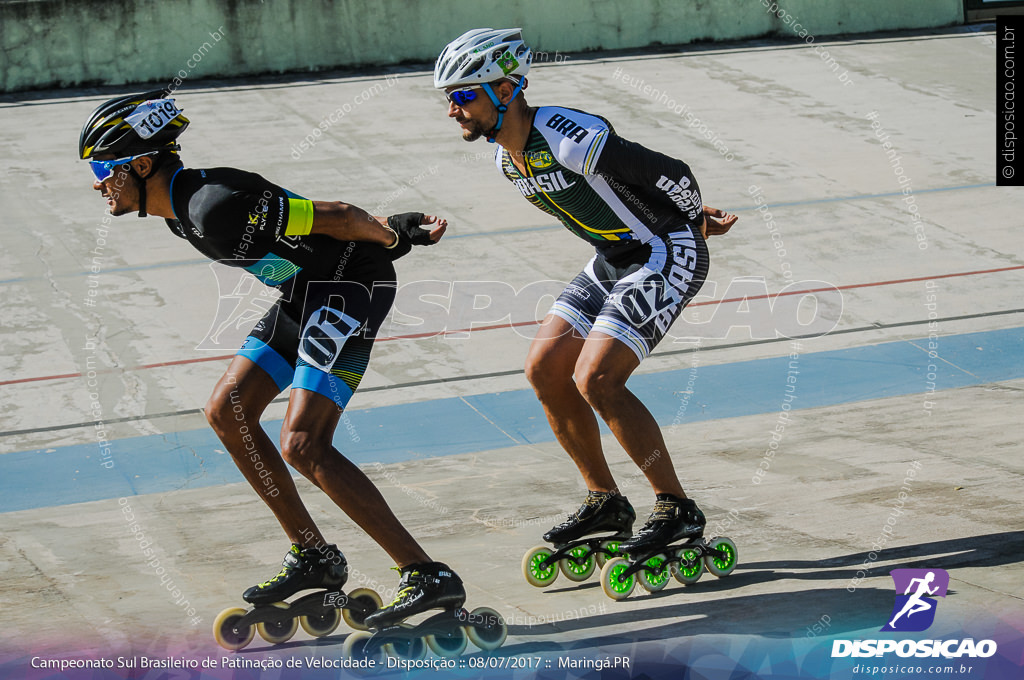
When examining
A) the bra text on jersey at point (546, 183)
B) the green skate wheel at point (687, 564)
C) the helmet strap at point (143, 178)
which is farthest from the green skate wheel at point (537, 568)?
the helmet strap at point (143, 178)

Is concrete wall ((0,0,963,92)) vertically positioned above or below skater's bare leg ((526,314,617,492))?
above

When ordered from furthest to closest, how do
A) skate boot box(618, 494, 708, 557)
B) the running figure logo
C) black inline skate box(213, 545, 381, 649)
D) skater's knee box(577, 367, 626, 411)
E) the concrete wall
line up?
the concrete wall
skate boot box(618, 494, 708, 557)
skater's knee box(577, 367, 626, 411)
black inline skate box(213, 545, 381, 649)
the running figure logo

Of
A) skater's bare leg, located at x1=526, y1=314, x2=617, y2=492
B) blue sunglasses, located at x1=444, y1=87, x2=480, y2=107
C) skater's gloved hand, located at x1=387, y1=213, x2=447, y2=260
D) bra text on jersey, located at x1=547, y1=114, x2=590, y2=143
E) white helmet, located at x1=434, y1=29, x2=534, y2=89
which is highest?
white helmet, located at x1=434, y1=29, x2=534, y2=89

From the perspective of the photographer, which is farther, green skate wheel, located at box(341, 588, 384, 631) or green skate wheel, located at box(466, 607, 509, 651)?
green skate wheel, located at box(341, 588, 384, 631)

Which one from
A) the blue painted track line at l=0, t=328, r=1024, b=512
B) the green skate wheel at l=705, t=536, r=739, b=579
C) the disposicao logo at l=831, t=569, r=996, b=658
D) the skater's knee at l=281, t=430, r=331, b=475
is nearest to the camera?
the disposicao logo at l=831, t=569, r=996, b=658

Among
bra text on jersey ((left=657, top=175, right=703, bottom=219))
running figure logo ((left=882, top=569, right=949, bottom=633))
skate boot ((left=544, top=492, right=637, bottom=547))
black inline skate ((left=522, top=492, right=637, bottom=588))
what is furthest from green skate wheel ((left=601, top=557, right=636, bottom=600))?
bra text on jersey ((left=657, top=175, right=703, bottom=219))

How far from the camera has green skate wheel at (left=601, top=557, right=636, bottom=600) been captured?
4445 millimetres

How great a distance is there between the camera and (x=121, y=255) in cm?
959

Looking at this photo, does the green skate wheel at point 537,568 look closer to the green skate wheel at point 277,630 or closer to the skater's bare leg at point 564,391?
the skater's bare leg at point 564,391

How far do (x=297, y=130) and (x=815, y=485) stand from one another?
873 cm

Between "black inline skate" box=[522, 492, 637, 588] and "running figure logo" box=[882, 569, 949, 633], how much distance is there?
1.09 metres

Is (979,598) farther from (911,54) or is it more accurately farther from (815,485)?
(911,54)

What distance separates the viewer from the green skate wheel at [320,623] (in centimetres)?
417

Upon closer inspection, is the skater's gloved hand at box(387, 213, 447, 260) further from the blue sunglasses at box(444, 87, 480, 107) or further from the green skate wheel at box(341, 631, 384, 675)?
the green skate wheel at box(341, 631, 384, 675)
